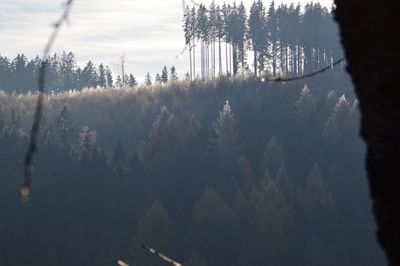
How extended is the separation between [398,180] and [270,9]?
320ft

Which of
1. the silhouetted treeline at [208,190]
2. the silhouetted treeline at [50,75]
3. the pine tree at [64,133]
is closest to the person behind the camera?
the silhouetted treeline at [208,190]

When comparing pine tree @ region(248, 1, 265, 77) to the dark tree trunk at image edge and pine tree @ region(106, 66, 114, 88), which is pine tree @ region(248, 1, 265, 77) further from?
the dark tree trunk at image edge

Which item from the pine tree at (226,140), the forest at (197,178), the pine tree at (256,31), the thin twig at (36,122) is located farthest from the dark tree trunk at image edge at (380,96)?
the pine tree at (256,31)

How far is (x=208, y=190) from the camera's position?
6025 cm

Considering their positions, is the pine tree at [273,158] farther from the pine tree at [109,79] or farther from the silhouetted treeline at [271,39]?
the pine tree at [109,79]

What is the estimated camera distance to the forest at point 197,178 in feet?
185

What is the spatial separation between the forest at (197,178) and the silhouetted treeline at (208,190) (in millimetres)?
83

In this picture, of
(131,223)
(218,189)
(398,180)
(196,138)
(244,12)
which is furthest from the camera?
(244,12)

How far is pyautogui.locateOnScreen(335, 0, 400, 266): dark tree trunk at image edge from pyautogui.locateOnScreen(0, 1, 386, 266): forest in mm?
43012

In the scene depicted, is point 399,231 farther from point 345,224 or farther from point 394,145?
point 345,224

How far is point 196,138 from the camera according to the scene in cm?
7138

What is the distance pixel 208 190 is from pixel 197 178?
6.11 m

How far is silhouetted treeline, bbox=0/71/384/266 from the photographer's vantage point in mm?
56219

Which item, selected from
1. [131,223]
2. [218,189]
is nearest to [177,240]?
[131,223]
